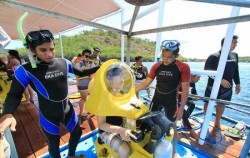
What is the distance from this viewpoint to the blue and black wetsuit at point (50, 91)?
127 centimetres

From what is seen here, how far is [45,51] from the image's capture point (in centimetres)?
134

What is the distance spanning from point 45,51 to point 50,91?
38cm

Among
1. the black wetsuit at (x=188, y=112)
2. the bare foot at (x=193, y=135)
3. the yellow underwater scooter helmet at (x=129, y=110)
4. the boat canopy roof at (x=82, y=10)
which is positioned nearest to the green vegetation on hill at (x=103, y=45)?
the boat canopy roof at (x=82, y=10)

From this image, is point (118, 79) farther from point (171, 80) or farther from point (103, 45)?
point (103, 45)

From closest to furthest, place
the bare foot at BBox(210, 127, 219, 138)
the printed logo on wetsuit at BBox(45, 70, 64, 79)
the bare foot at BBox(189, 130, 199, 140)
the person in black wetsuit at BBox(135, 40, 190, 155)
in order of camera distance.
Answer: the printed logo on wetsuit at BBox(45, 70, 64, 79), the person in black wetsuit at BBox(135, 40, 190, 155), the bare foot at BBox(189, 130, 199, 140), the bare foot at BBox(210, 127, 219, 138)

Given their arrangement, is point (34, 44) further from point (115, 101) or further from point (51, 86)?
point (115, 101)

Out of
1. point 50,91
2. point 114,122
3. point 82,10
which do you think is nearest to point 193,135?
point 114,122

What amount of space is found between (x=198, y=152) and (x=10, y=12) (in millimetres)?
6248

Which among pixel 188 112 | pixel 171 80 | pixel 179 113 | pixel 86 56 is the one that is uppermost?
pixel 86 56

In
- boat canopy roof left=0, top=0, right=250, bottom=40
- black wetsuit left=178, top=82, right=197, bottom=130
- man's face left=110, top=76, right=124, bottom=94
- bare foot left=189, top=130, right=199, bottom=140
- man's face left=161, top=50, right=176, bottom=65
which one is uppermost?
boat canopy roof left=0, top=0, right=250, bottom=40

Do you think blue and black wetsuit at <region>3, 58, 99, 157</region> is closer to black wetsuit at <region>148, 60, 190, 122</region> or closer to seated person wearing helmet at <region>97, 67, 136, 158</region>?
seated person wearing helmet at <region>97, 67, 136, 158</region>

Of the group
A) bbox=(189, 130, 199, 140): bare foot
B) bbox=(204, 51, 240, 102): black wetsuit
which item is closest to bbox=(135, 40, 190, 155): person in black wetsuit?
bbox=(189, 130, 199, 140): bare foot

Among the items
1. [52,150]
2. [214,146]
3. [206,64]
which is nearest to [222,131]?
[214,146]

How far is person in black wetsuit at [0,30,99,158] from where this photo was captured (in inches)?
49.1
